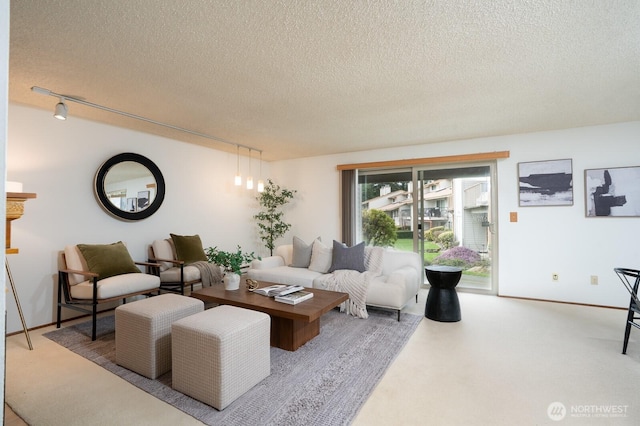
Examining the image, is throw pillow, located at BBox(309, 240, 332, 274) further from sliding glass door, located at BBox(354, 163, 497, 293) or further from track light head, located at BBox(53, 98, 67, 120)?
track light head, located at BBox(53, 98, 67, 120)

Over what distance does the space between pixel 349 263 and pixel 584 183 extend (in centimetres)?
325

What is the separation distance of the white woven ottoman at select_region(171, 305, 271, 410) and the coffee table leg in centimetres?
48

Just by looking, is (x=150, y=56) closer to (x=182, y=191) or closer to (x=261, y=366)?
(x=261, y=366)

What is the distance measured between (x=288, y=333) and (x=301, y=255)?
6.29 feet

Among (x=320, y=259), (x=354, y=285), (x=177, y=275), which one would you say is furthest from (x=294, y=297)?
(x=177, y=275)

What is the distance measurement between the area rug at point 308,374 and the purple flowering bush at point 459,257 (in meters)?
1.77

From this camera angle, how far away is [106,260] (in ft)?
10.8

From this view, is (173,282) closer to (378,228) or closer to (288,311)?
(288,311)

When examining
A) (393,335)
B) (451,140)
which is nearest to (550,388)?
(393,335)

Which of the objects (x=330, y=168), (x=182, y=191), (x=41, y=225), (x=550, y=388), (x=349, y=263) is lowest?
(x=550, y=388)

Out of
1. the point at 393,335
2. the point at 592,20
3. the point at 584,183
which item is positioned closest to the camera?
the point at 592,20

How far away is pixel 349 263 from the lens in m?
4.00

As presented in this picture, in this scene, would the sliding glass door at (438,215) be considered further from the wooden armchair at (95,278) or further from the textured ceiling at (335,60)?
the wooden armchair at (95,278)

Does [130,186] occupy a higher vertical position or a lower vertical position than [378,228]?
higher
